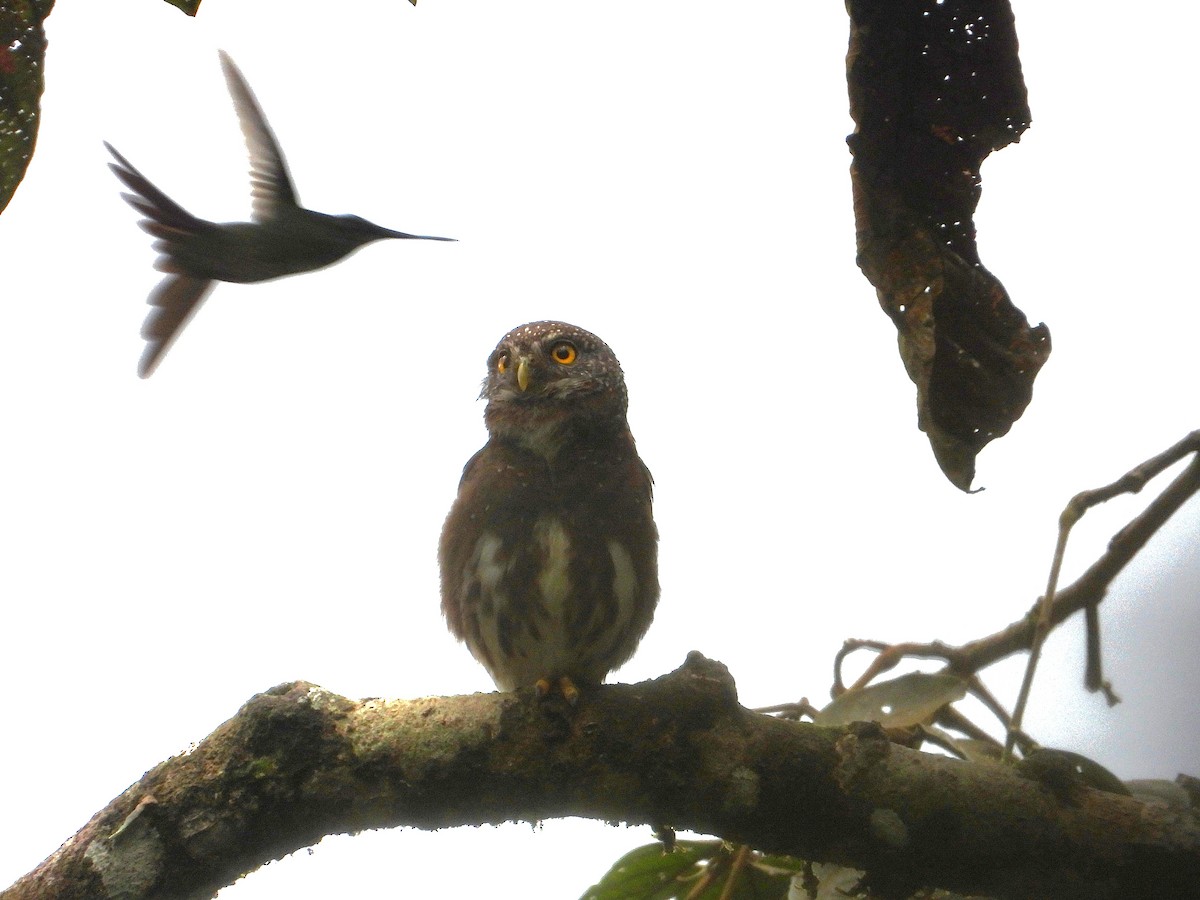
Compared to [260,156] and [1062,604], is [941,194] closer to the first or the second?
[1062,604]

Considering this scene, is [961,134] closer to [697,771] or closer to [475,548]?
[697,771]

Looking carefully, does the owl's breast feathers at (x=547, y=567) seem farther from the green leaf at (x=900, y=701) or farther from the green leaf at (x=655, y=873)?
the green leaf at (x=900, y=701)

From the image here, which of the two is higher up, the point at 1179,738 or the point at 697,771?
the point at 1179,738

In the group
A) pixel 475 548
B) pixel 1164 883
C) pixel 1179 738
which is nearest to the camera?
pixel 1179 738

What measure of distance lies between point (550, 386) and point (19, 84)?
8.97ft

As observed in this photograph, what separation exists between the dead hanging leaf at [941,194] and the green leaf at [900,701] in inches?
35.2

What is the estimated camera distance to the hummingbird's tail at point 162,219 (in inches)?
110

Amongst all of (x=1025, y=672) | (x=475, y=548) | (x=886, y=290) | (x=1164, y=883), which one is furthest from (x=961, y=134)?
(x=475, y=548)

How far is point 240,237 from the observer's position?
2914 millimetres

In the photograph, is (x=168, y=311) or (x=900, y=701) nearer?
(x=168, y=311)

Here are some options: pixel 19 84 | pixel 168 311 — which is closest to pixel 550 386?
pixel 168 311

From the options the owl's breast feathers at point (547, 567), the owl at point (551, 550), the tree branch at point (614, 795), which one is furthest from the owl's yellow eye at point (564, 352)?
the tree branch at point (614, 795)

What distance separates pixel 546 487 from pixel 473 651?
0.60 metres

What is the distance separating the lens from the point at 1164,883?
250 centimetres
